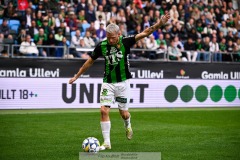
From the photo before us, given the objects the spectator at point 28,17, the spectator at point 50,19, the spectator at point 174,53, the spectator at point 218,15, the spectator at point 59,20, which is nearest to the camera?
the spectator at point 28,17

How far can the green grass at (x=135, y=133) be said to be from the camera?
11523 millimetres

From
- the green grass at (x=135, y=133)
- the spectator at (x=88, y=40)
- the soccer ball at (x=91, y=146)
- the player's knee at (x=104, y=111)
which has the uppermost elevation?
the spectator at (x=88, y=40)

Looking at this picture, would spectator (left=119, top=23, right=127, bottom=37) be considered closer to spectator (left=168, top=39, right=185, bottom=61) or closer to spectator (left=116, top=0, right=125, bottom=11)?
spectator (left=116, top=0, right=125, bottom=11)

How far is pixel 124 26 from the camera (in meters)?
25.4

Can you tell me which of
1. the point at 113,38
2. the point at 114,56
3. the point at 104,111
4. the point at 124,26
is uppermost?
the point at 124,26

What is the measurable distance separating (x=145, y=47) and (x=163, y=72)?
5.83ft

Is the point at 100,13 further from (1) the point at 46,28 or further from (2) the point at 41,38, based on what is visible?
(2) the point at 41,38

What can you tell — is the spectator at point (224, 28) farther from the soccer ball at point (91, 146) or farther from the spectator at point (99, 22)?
the soccer ball at point (91, 146)

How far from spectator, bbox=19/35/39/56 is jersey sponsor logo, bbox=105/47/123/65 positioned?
386 inches

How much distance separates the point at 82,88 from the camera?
22.2m

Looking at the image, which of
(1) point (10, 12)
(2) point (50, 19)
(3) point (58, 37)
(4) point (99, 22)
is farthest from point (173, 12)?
(1) point (10, 12)

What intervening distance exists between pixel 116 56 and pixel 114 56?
0.04 meters

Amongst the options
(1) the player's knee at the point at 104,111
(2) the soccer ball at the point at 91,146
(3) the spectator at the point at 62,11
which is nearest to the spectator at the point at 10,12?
(3) the spectator at the point at 62,11

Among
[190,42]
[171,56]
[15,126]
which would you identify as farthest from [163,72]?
[15,126]
